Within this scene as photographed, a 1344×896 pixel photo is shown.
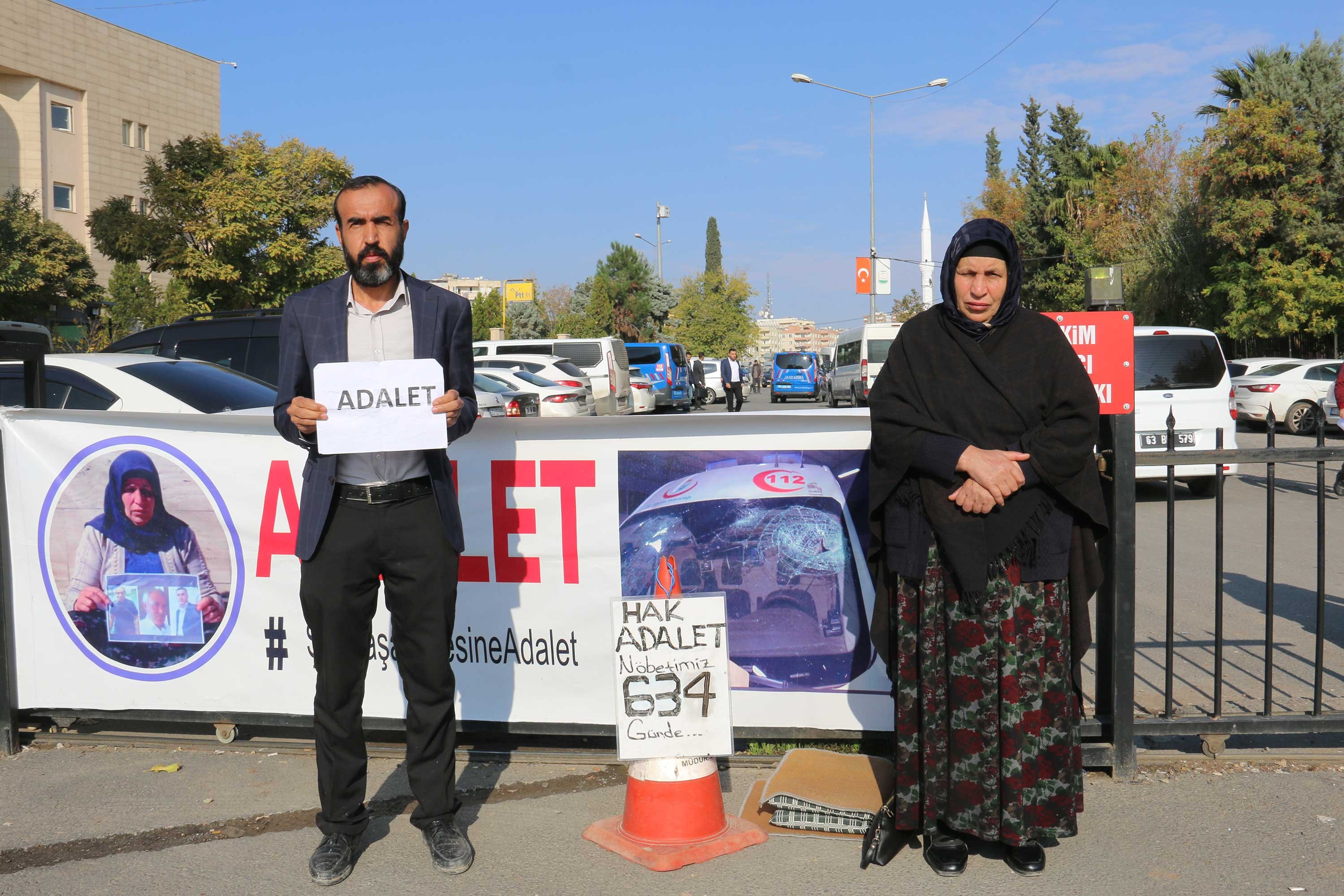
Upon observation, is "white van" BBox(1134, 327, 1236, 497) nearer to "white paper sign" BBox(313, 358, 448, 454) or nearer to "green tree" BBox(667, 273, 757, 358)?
"white paper sign" BBox(313, 358, 448, 454)

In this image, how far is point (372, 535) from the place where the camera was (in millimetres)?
3512

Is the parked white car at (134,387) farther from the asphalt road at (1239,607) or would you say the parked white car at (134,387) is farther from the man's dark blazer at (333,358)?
the asphalt road at (1239,607)

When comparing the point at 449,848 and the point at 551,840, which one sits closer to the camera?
the point at 449,848

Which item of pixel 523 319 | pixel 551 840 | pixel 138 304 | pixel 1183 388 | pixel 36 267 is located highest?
pixel 523 319

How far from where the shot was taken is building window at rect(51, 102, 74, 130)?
50656 millimetres

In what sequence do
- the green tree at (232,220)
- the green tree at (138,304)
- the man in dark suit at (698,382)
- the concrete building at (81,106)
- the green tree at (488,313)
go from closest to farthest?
the green tree at (138,304) < the green tree at (232,220) < the man in dark suit at (698,382) < the concrete building at (81,106) < the green tree at (488,313)

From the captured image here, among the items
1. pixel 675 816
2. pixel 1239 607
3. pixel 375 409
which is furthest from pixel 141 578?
pixel 1239 607

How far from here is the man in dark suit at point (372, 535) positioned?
350 cm

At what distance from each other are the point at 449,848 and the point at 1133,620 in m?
2.60

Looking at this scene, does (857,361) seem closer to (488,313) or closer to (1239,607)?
(1239,607)

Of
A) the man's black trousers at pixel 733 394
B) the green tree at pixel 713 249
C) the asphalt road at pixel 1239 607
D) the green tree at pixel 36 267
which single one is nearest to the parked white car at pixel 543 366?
the man's black trousers at pixel 733 394

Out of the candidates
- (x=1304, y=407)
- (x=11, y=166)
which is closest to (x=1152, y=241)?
(x=1304, y=407)

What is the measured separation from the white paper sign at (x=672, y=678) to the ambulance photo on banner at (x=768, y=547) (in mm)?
571

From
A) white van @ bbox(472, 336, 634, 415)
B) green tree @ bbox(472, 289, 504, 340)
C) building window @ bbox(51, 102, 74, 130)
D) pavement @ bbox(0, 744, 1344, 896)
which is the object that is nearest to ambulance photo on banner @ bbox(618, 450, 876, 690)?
pavement @ bbox(0, 744, 1344, 896)
